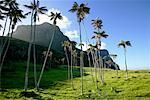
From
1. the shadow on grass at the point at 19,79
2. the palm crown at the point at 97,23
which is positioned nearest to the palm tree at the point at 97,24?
the palm crown at the point at 97,23

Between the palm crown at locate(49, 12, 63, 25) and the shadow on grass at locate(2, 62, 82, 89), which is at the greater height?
the palm crown at locate(49, 12, 63, 25)

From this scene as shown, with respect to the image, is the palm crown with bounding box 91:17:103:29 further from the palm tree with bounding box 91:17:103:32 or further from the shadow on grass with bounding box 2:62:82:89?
the shadow on grass with bounding box 2:62:82:89

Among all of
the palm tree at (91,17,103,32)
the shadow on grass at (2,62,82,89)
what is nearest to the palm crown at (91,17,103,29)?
the palm tree at (91,17,103,32)

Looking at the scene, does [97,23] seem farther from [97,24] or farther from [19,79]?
[19,79]

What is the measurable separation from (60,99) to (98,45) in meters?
49.3

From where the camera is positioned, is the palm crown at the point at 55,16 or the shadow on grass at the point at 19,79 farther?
the shadow on grass at the point at 19,79

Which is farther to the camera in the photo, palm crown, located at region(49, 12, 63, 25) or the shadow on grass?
the shadow on grass

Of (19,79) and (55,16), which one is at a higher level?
(55,16)

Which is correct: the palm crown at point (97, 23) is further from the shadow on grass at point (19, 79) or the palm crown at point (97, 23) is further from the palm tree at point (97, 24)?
the shadow on grass at point (19, 79)

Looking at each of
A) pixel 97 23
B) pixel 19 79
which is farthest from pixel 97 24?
pixel 19 79

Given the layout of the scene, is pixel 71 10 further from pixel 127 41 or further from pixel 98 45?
pixel 127 41

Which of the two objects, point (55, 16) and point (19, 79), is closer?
point (55, 16)

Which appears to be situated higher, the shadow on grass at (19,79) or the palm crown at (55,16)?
the palm crown at (55,16)

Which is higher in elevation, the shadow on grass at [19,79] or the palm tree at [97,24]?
the palm tree at [97,24]
